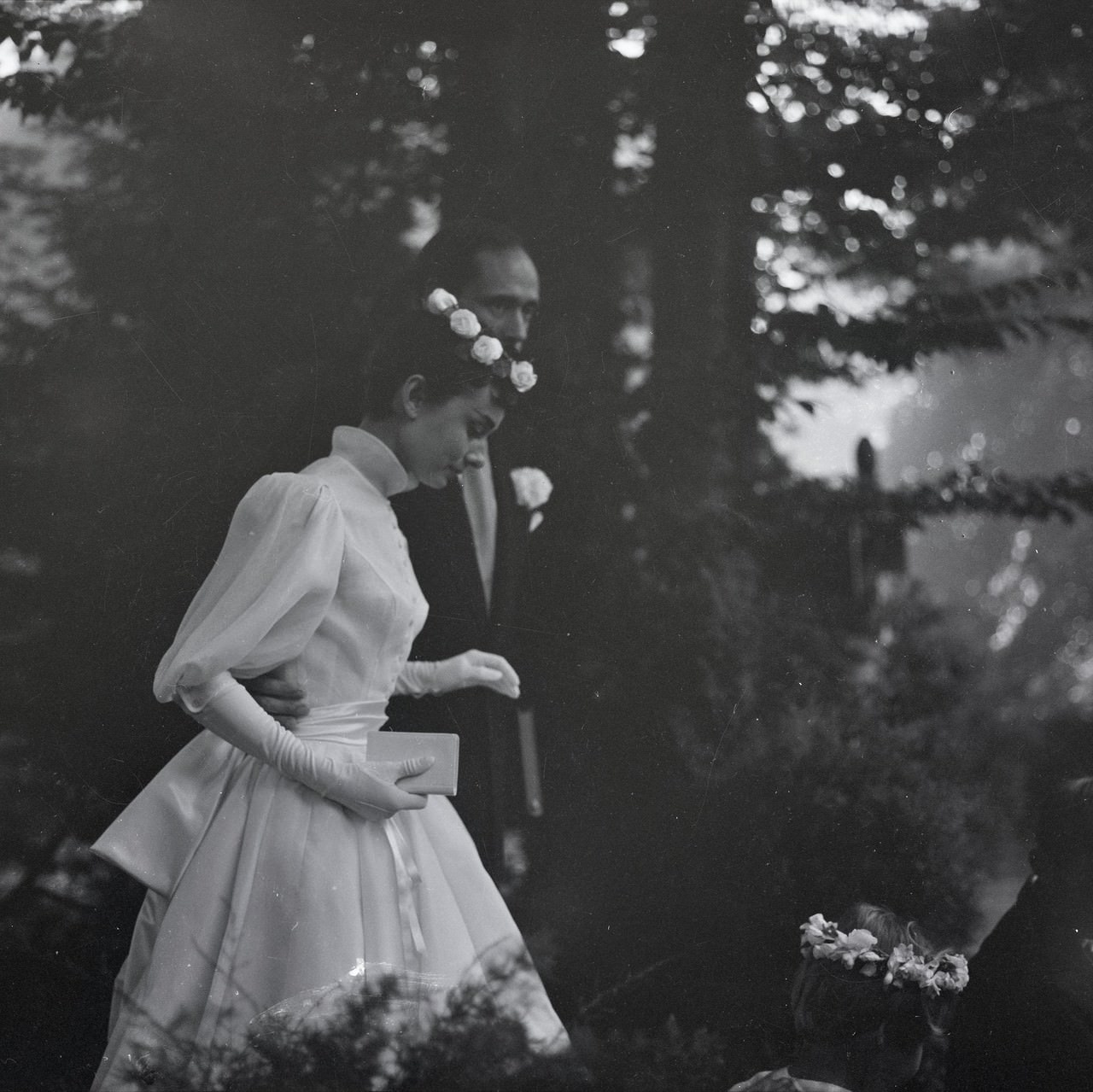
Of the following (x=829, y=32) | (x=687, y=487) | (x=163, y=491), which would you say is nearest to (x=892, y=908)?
(x=687, y=487)

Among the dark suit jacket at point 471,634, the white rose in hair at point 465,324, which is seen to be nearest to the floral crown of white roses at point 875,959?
the dark suit jacket at point 471,634

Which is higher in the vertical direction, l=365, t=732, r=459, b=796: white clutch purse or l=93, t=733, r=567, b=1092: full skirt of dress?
l=365, t=732, r=459, b=796: white clutch purse

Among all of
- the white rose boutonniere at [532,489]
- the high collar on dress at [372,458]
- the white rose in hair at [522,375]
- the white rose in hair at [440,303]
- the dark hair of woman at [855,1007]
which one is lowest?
the dark hair of woman at [855,1007]

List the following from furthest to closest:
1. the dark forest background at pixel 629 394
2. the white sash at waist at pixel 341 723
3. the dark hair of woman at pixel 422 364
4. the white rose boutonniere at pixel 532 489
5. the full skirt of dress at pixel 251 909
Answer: the white rose boutonniere at pixel 532 489 → the dark hair of woman at pixel 422 364 → the dark forest background at pixel 629 394 → the white sash at waist at pixel 341 723 → the full skirt of dress at pixel 251 909

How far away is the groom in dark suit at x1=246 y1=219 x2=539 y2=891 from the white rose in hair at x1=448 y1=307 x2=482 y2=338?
0.06 m

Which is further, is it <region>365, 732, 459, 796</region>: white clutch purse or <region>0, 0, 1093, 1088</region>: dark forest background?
<region>0, 0, 1093, 1088</region>: dark forest background

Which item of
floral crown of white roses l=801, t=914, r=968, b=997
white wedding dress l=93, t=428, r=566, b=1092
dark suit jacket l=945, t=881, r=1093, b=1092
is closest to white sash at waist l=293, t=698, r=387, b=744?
white wedding dress l=93, t=428, r=566, b=1092

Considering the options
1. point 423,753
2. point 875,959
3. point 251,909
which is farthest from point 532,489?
point 875,959

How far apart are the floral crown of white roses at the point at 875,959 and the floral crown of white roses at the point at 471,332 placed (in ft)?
5.46

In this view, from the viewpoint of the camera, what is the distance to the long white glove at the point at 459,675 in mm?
3428

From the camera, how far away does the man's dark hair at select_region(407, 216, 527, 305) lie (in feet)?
11.8

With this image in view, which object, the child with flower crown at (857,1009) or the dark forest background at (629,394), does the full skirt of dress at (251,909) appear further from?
the child with flower crown at (857,1009)

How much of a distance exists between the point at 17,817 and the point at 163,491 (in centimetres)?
86

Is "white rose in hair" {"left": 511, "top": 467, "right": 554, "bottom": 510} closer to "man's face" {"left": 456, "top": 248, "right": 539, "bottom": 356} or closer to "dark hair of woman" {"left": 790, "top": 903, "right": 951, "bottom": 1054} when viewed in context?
"man's face" {"left": 456, "top": 248, "right": 539, "bottom": 356}
